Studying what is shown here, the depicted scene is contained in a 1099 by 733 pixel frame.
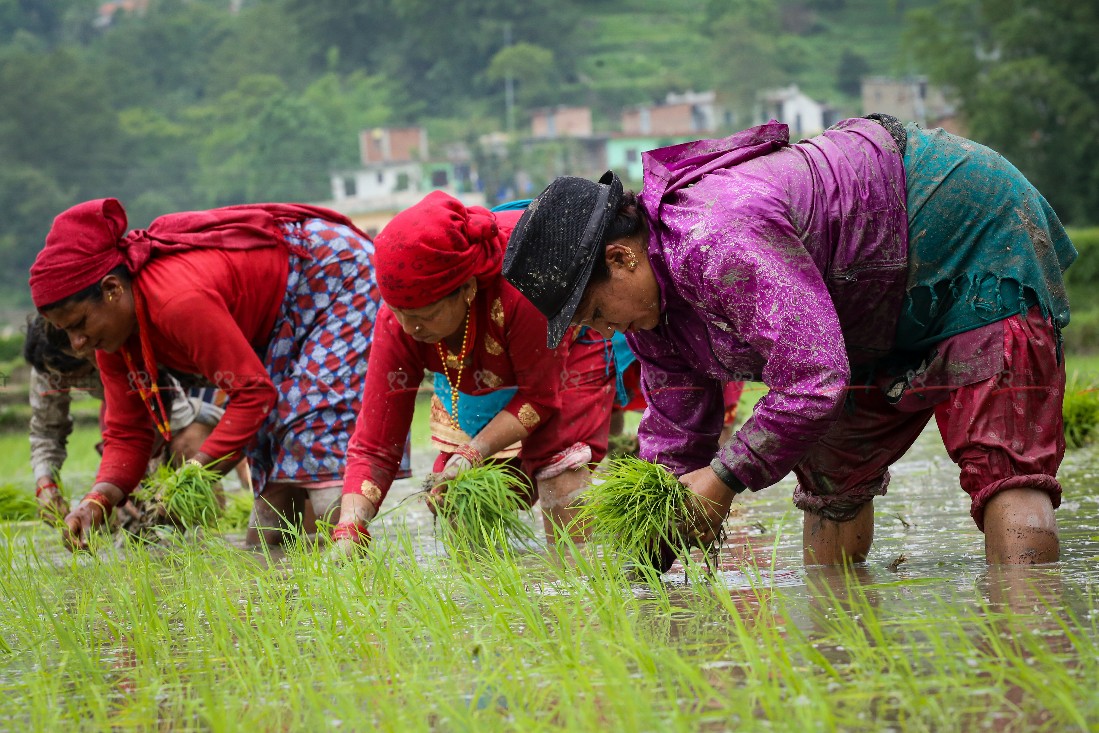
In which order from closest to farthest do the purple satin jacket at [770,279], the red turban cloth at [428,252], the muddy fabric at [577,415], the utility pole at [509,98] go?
the purple satin jacket at [770,279], the red turban cloth at [428,252], the muddy fabric at [577,415], the utility pole at [509,98]

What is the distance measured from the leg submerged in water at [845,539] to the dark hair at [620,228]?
3.93 feet

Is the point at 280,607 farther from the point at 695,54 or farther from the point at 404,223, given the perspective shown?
the point at 695,54

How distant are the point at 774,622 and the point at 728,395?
308 centimetres

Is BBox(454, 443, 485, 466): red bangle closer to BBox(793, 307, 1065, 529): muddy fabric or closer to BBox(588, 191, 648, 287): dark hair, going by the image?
BBox(588, 191, 648, 287): dark hair

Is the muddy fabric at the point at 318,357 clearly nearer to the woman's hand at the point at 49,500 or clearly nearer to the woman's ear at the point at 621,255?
the woman's hand at the point at 49,500

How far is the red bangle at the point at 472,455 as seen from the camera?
175 inches

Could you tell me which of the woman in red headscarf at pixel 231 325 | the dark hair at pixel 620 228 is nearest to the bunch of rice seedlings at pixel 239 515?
the woman in red headscarf at pixel 231 325

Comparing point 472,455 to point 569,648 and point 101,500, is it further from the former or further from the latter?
point 569,648

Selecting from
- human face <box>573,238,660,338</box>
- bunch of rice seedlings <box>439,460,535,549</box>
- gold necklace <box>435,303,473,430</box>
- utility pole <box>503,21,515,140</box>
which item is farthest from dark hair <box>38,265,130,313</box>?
utility pole <box>503,21,515,140</box>

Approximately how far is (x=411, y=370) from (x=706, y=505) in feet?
4.38

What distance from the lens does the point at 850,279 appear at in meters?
3.37

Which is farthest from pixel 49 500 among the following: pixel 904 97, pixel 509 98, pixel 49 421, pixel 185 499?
pixel 509 98

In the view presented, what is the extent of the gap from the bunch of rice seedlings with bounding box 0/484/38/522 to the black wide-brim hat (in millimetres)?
4498

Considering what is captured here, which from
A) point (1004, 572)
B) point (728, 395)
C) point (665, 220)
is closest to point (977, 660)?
point (1004, 572)
